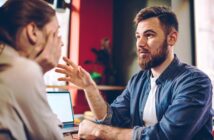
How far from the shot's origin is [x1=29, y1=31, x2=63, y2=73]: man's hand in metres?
0.86

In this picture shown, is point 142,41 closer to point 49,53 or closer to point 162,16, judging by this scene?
point 162,16

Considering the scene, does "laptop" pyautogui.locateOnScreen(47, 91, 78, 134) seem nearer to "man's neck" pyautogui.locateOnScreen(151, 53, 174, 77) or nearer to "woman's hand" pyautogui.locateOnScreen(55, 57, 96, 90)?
"woman's hand" pyautogui.locateOnScreen(55, 57, 96, 90)

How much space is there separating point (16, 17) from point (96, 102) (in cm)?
92

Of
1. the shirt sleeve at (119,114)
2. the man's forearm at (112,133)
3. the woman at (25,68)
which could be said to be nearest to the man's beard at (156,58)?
the shirt sleeve at (119,114)

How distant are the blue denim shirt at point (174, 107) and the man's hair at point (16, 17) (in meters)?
0.78

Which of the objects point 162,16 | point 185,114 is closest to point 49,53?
point 185,114

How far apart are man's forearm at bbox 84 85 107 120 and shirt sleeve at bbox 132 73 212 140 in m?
0.30

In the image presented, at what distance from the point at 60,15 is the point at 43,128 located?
274 cm

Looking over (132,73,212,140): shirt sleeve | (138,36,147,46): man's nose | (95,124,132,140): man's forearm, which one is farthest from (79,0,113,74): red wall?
(132,73,212,140): shirt sleeve

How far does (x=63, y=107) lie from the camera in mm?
2172

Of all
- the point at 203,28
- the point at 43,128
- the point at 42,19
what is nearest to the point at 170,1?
the point at 203,28

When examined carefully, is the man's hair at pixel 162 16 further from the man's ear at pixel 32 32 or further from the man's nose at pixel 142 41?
the man's ear at pixel 32 32

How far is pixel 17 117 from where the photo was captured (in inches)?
27.6

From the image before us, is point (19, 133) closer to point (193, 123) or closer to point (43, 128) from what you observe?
point (43, 128)
